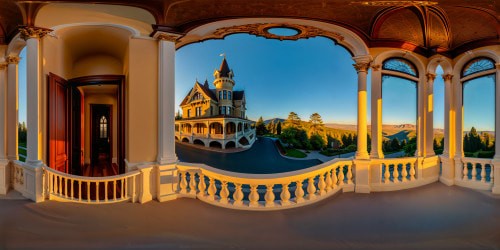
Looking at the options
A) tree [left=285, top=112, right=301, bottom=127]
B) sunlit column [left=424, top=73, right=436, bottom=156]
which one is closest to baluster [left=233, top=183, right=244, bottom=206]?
tree [left=285, top=112, right=301, bottom=127]

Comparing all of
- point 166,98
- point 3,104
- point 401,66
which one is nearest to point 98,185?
point 166,98

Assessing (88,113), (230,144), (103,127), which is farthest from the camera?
(103,127)

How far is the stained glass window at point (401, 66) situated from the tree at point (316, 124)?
165cm

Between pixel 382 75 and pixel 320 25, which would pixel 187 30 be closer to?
pixel 320 25

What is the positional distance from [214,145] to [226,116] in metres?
0.50

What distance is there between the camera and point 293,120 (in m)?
3.91

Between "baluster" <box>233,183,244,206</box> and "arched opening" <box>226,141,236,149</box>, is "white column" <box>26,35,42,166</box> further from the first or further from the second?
"baluster" <box>233,183,244,206</box>

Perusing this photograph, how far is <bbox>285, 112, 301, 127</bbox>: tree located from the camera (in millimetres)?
3883

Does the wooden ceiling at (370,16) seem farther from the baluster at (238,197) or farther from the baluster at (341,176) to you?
the baluster at (238,197)

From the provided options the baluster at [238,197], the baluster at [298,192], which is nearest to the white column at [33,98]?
the baluster at [238,197]

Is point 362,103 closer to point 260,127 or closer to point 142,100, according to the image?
point 260,127

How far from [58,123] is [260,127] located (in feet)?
10.4

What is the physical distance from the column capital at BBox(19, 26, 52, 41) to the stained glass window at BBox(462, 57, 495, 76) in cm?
695

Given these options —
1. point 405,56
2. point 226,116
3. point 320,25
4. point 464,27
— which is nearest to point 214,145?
point 226,116
